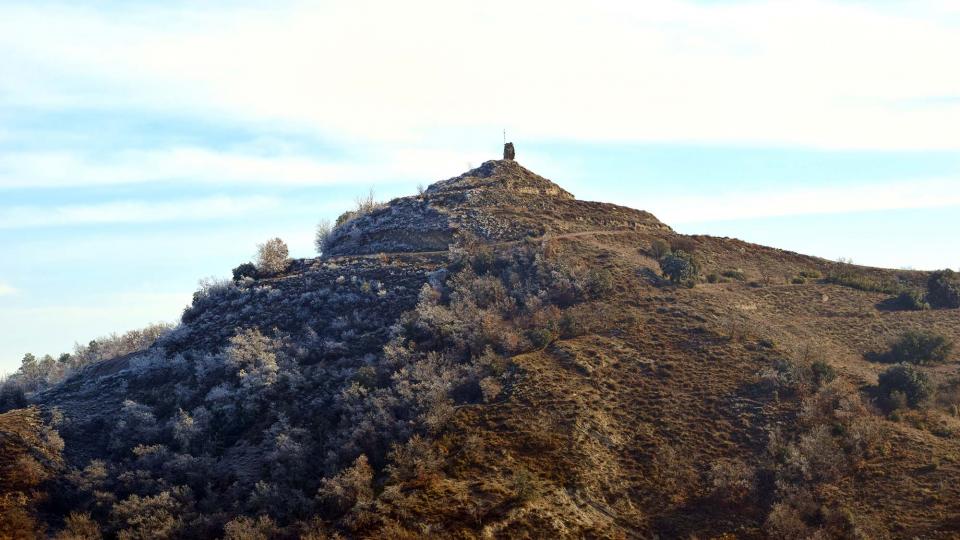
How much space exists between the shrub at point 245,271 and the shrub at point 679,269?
21.5 m

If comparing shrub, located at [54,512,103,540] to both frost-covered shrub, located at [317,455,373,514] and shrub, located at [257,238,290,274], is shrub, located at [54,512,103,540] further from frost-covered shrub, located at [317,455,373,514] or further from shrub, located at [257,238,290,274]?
shrub, located at [257,238,290,274]

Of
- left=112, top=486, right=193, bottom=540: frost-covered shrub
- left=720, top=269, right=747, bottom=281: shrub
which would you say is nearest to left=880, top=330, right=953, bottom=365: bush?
left=720, top=269, right=747, bottom=281: shrub

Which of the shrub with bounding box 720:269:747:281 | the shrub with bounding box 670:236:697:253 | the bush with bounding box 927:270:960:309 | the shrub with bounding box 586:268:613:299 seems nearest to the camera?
the shrub with bounding box 586:268:613:299

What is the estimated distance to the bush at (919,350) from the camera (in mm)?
34469

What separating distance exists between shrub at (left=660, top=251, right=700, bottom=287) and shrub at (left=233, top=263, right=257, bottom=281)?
70.7ft

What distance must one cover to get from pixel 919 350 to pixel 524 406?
59.4 ft

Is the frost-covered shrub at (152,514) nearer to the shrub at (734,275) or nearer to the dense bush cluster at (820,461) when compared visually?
the dense bush cluster at (820,461)

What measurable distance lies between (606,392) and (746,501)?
21.3ft

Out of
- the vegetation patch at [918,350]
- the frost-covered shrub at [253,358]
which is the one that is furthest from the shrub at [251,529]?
the vegetation patch at [918,350]

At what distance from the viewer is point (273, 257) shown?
46.2m

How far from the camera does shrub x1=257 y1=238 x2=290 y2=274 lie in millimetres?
44366

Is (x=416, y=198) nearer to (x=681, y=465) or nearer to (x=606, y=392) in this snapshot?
(x=606, y=392)

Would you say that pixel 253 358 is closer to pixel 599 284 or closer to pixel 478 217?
pixel 599 284

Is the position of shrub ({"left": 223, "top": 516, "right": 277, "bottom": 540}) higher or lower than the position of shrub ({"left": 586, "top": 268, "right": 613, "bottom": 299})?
lower
